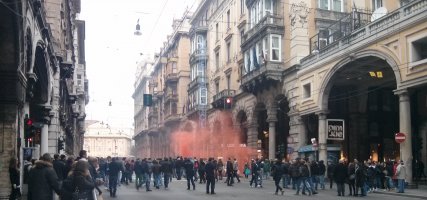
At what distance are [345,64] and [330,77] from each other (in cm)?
186

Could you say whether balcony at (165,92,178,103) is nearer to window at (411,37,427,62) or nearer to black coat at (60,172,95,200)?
window at (411,37,427,62)

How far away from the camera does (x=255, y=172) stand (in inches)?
1172

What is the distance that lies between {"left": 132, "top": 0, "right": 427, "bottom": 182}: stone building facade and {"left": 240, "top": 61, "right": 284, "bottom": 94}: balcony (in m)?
0.08

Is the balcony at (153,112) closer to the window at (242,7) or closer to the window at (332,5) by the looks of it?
the window at (242,7)

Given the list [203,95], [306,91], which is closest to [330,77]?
[306,91]

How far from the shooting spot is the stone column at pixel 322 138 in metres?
33.9

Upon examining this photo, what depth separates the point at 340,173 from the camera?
23156 millimetres

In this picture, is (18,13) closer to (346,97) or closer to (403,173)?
(403,173)

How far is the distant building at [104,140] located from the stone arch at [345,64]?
132 metres

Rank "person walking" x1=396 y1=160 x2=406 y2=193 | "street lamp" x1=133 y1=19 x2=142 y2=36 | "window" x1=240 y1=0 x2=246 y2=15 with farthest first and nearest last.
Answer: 1. "window" x1=240 y1=0 x2=246 y2=15
2. "street lamp" x1=133 y1=19 x2=142 y2=36
3. "person walking" x1=396 y1=160 x2=406 y2=193

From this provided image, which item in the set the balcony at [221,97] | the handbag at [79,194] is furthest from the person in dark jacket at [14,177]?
the balcony at [221,97]

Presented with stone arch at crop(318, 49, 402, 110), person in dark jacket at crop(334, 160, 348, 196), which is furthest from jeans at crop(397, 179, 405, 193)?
stone arch at crop(318, 49, 402, 110)

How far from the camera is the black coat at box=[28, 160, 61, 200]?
9812mm

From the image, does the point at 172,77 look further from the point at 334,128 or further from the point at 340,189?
the point at 340,189
